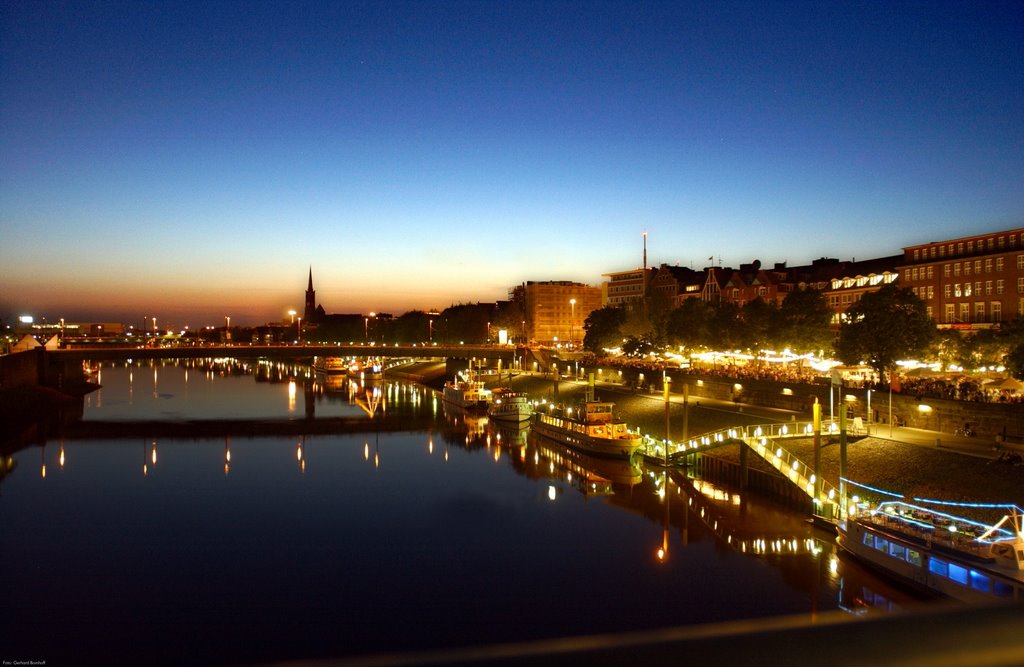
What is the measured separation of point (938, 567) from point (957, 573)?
2.27 feet

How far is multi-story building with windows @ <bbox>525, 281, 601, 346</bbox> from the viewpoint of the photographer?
166 metres

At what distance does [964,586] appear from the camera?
2077cm

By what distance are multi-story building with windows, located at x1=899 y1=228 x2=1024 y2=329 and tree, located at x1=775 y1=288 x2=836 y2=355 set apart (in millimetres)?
7334

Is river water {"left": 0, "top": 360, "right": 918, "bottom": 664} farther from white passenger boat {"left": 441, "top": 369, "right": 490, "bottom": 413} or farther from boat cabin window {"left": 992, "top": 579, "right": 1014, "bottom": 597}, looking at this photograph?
white passenger boat {"left": 441, "top": 369, "right": 490, "bottom": 413}

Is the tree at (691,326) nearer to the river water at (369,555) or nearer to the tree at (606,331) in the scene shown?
the tree at (606,331)

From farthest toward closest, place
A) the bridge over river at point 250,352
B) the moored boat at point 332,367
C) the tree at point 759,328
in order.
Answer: the moored boat at point 332,367 < the bridge over river at point 250,352 < the tree at point 759,328

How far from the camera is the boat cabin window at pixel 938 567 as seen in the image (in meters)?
21.4

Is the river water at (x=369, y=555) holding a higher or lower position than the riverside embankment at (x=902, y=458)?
lower

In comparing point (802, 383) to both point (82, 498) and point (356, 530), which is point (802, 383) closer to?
point (356, 530)

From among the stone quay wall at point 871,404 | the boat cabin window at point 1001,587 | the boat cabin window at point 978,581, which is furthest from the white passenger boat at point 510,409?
the boat cabin window at point 1001,587

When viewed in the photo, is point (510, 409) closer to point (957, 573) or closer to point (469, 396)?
point (469, 396)

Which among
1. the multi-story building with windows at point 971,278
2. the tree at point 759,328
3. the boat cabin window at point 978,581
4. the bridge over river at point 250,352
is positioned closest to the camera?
the boat cabin window at point 978,581

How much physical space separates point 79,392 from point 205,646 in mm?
80063

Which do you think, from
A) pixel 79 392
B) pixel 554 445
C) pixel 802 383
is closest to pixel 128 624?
pixel 554 445
